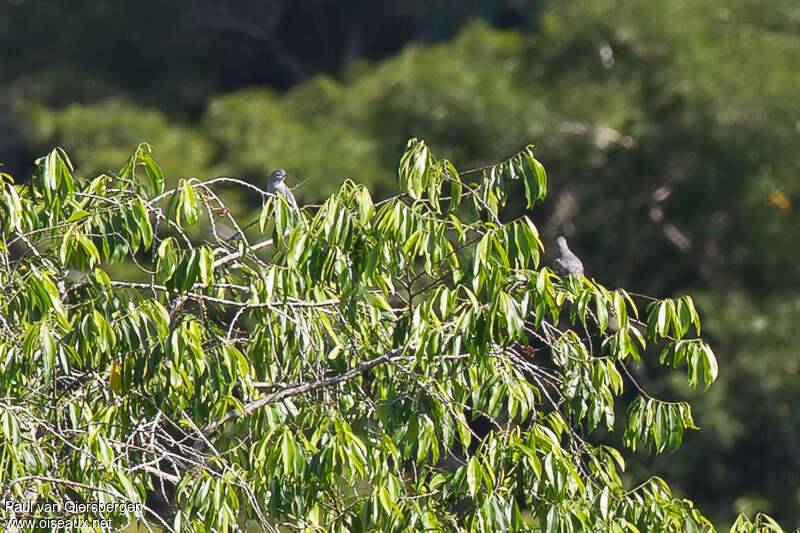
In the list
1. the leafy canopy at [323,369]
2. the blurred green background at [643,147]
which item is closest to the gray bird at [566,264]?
the leafy canopy at [323,369]

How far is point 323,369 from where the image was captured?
4539mm

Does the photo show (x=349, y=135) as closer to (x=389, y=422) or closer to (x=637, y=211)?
(x=637, y=211)

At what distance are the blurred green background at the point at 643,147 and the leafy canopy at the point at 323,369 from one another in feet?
20.5

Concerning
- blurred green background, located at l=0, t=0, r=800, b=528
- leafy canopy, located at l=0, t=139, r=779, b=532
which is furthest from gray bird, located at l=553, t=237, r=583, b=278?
blurred green background, located at l=0, t=0, r=800, b=528

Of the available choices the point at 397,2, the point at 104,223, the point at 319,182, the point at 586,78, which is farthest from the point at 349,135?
the point at 104,223

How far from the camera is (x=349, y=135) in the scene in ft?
37.9

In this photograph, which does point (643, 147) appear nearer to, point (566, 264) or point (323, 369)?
point (566, 264)

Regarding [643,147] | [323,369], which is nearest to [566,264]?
[323,369]

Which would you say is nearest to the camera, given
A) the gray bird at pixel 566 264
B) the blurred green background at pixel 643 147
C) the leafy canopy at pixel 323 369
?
the leafy canopy at pixel 323 369

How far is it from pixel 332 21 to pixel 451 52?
6.56 m

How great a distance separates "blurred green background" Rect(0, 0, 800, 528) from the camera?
10.7 metres

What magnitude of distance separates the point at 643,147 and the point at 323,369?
7.18m

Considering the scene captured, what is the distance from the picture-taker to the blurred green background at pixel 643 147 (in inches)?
423

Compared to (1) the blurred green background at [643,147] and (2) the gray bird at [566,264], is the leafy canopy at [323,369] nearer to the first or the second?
(2) the gray bird at [566,264]
